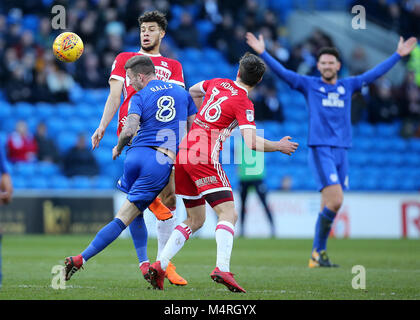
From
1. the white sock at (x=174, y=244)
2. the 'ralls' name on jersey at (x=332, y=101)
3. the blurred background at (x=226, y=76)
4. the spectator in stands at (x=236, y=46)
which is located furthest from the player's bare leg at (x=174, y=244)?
the spectator in stands at (x=236, y=46)

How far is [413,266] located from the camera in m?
9.27

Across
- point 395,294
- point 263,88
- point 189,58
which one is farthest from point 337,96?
point 189,58

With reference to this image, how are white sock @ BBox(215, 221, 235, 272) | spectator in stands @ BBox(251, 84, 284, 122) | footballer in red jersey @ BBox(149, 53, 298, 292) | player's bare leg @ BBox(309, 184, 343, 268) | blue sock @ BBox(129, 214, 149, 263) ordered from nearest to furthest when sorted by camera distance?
1. white sock @ BBox(215, 221, 235, 272)
2. footballer in red jersey @ BBox(149, 53, 298, 292)
3. blue sock @ BBox(129, 214, 149, 263)
4. player's bare leg @ BBox(309, 184, 343, 268)
5. spectator in stands @ BBox(251, 84, 284, 122)

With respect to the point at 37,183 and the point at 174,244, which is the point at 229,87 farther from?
the point at 37,183

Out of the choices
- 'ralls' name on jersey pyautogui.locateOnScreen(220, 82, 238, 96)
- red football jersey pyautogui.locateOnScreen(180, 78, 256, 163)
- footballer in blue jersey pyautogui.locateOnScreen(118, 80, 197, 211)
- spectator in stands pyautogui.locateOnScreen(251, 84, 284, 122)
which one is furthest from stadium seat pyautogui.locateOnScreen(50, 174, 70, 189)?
'ralls' name on jersey pyautogui.locateOnScreen(220, 82, 238, 96)

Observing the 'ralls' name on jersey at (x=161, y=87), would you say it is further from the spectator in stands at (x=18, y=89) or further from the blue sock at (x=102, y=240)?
the spectator in stands at (x=18, y=89)

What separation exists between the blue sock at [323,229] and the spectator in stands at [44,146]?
939 centimetres

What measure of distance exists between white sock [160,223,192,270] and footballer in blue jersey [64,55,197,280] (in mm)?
385

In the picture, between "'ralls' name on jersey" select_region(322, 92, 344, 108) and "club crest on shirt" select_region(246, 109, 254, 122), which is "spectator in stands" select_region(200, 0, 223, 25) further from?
"club crest on shirt" select_region(246, 109, 254, 122)

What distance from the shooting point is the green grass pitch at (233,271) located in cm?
619

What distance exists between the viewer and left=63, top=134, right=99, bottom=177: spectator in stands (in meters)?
17.2
